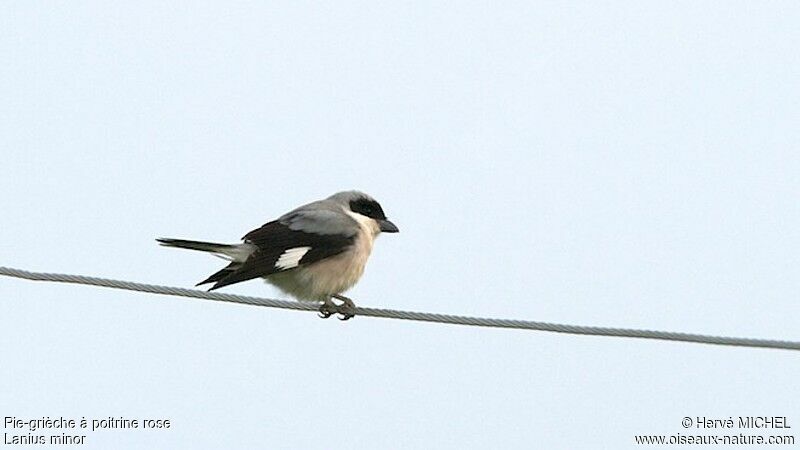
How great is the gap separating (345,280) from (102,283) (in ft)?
8.22

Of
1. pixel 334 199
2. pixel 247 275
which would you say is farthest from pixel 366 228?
pixel 247 275

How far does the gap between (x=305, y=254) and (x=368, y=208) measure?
0.97 metres

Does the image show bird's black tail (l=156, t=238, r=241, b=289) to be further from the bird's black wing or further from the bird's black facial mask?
the bird's black facial mask

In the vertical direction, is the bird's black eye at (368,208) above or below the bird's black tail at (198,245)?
above

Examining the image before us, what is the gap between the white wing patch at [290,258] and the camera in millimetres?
7804

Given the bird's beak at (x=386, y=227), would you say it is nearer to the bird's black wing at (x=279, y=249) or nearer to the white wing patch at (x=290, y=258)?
the bird's black wing at (x=279, y=249)

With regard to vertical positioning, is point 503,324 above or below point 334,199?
below

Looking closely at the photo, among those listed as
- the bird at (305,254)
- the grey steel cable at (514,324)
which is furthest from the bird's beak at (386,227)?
the grey steel cable at (514,324)

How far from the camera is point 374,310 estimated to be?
7.23m

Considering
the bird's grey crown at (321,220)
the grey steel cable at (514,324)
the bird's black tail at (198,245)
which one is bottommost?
the grey steel cable at (514,324)

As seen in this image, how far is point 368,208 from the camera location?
884 cm

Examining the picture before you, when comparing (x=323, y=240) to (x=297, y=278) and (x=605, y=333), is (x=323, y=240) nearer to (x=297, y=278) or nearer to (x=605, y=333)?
(x=297, y=278)

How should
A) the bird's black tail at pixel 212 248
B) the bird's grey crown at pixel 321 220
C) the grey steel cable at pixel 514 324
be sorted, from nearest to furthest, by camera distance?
the grey steel cable at pixel 514 324 → the bird's black tail at pixel 212 248 → the bird's grey crown at pixel 321 220

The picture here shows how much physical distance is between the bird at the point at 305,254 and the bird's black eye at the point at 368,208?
27 centimetres
